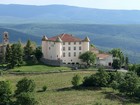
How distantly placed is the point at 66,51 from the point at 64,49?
1.84 ft

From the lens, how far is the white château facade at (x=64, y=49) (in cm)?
8375

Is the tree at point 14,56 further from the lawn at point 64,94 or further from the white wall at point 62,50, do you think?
the white wall at point 62,50

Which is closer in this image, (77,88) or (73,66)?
(77,88)

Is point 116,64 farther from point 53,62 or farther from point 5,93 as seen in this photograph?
point 5,93

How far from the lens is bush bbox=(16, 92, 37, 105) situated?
171 feet

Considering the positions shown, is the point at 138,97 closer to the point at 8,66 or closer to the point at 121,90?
the point at 121,90

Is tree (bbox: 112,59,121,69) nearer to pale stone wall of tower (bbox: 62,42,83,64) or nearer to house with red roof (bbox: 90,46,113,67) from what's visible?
house with red roof (bbox: 90,46,113,67)

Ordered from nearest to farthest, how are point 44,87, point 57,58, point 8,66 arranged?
point 44,87
point 8,66
point 57,58

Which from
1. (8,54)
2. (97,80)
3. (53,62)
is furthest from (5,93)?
(53,62)

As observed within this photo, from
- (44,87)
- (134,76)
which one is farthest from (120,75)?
(44,87)

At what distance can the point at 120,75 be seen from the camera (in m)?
67.0

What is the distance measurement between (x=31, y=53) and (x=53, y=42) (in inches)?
193

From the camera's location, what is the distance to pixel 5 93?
5534 cm

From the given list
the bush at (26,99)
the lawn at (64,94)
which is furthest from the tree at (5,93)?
the lawn at (64,94)
